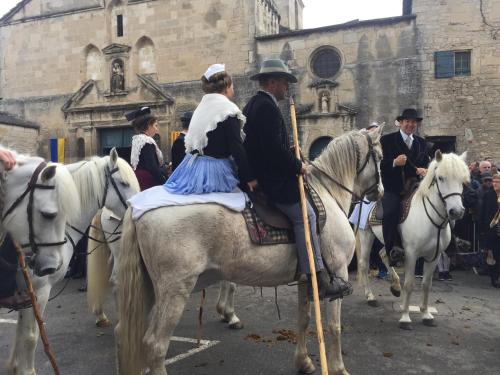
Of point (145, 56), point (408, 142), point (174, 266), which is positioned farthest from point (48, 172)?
point (145, 56)

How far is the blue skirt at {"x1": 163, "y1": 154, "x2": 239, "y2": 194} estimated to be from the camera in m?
3.45

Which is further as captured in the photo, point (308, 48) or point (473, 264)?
point (308, 48)

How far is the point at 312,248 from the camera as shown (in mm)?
3643

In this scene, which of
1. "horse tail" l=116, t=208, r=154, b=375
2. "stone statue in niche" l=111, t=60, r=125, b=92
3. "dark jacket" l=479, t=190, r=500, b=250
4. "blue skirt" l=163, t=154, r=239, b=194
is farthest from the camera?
"stone statue in niche" l=111, t=60, r=125, b=92

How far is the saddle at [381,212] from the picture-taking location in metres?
6.11

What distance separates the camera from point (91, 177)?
15.3ft

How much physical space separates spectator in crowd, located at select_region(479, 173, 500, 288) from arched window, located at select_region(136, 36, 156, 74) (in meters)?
15.3

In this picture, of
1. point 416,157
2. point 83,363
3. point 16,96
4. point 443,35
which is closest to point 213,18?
point 443,35

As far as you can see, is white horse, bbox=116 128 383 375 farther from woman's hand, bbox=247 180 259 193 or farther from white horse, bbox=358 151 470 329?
white horse, bbox=358 151 470 329

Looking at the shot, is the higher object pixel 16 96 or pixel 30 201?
pixel 16 96

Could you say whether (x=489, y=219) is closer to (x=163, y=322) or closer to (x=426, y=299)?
(x=426, y=299)

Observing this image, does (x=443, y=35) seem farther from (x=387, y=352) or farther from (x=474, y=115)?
(x=387, y=352)

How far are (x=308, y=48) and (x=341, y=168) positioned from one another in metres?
13.6

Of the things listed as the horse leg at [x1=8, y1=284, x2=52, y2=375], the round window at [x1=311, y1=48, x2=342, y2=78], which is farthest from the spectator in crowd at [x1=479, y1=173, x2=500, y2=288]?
the round window at [x1=311, y1=48, x2=342, y2=78]
